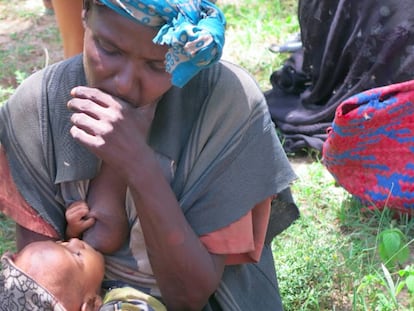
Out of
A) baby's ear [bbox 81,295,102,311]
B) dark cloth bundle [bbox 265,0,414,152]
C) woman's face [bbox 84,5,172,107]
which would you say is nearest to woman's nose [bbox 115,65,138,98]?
woman's face [bbox 84,5,172,107]

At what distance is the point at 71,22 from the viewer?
11.5 feet

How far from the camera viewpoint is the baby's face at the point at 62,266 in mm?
1979

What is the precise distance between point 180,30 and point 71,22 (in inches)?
71.8

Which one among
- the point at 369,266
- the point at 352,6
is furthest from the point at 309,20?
the point at 369,266

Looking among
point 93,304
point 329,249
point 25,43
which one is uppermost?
point 93,304

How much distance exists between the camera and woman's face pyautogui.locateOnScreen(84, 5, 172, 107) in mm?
1900

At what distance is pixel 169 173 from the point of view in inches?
83.8

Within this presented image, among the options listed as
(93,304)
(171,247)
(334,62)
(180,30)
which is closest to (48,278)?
A: (93,304)

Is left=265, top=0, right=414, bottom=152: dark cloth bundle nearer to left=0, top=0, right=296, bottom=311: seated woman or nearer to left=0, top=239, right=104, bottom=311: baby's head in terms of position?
left=0, top=0, right=296, bottom=311: seated woman

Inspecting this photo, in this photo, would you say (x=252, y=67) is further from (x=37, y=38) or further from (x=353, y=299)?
(x=353, y=299)

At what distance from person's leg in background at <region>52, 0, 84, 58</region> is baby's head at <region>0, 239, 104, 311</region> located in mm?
1667

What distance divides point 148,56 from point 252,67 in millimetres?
2989

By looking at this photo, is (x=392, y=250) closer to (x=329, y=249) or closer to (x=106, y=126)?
(x=329, y=249)

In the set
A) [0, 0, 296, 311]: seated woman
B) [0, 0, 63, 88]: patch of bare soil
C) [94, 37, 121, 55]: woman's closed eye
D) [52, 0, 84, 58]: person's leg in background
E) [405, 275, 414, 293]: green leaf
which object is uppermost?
[94, 37, 121, 55]: woman's closed eye
